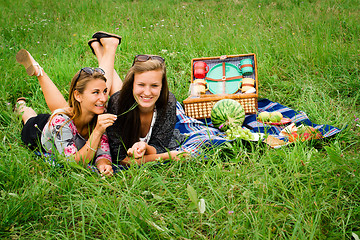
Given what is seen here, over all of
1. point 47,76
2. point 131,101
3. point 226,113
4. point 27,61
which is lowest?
point 226,113

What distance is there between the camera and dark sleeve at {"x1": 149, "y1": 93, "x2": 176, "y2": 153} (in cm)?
346

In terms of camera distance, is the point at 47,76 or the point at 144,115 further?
the point at 47,76

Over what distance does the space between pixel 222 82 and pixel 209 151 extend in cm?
194

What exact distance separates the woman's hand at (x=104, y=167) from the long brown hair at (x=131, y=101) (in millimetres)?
293

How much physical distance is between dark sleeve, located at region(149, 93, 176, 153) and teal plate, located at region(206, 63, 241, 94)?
1353 mm

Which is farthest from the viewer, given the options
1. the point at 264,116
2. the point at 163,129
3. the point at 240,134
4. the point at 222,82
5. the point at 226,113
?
the point at 222,82

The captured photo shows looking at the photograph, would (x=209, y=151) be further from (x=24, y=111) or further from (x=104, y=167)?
(x=24, y=111)

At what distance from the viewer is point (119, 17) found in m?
7.27

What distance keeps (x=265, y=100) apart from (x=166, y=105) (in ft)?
6.48

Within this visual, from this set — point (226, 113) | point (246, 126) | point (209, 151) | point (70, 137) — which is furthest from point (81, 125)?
point (246, 126)

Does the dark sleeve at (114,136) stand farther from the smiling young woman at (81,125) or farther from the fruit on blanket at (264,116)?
the fruit on blanket at (264,116)

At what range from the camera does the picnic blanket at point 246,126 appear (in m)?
3.38

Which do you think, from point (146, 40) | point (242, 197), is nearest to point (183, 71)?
point (146, 40)

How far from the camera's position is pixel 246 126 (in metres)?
4.16
